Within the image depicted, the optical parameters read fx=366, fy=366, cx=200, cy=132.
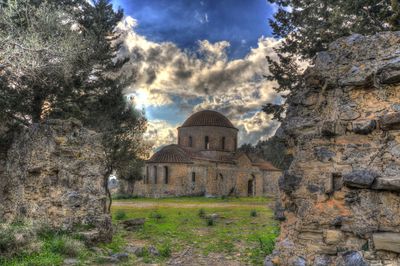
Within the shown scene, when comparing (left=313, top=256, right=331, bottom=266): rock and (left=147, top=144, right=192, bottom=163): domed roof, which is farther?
(left=147, top=144, right=192, bottom=163): domed roof

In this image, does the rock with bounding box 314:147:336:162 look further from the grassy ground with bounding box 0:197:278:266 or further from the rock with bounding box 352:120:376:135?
the grassy ground with bounding box 0:197:278:266

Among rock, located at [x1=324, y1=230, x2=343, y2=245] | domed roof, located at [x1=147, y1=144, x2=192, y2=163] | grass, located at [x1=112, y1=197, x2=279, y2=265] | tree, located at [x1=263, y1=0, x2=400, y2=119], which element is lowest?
grass, located at [x1=112, y1=197, x2=279, y2=265]

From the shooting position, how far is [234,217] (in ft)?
61.4

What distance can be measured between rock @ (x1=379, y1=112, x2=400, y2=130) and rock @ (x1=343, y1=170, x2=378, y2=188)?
0.69 metres

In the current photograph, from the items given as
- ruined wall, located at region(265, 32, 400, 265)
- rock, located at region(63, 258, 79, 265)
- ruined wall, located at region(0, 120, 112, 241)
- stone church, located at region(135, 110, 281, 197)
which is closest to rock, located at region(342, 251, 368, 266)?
ruined wall, located at region(265, 32, 400, 265)

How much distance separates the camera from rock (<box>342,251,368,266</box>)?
4.92m

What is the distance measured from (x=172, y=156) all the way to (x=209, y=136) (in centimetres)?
Answer: 646

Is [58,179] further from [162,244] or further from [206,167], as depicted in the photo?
[206,167]

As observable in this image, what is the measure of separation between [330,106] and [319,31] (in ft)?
32.4

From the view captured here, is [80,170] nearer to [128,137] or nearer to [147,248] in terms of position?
[147,248]

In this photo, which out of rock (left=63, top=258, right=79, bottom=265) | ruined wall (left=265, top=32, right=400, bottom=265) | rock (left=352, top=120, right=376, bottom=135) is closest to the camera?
ruined wall (left=265, top=32, right=400, bottom=265)

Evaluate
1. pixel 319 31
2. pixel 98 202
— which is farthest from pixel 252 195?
pixel 98 202

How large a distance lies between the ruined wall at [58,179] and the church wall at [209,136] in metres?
34.6

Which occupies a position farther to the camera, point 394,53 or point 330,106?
point 330,106
